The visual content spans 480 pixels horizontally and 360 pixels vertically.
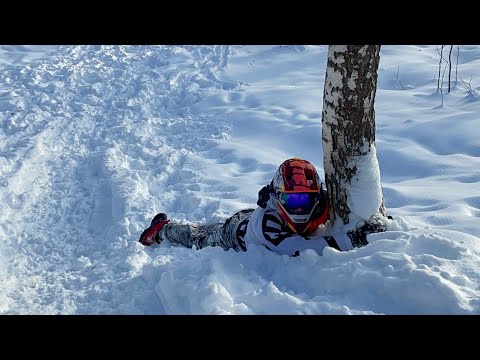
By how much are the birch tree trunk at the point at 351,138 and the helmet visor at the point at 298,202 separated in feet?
0.61

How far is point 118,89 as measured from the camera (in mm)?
8688

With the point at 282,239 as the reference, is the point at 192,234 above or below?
below

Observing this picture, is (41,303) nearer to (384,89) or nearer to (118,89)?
(118,89)

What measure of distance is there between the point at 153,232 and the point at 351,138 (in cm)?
215

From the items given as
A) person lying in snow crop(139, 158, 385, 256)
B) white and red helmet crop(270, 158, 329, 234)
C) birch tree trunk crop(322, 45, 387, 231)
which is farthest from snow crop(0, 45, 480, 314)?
white and red helmet crop(270, 158, 329, 234)

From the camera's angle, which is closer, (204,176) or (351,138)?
(351,138)

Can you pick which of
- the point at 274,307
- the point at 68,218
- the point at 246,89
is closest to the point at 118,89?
the point at 246,89

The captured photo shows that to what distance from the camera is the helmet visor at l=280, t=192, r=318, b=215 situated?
13.0ft

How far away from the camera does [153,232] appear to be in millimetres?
4922

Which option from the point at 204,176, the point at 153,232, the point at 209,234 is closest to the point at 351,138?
the point at 209,234

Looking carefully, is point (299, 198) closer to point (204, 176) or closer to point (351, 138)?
point (351, 138)

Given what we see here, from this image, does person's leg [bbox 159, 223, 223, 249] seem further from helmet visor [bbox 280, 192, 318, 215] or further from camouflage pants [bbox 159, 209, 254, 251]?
helmet visor [bbox 280, 192, 318, 215]

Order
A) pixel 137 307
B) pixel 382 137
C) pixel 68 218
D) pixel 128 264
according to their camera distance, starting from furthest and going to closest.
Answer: pixel 382 137 < pixel 68 218 < pixel 128 264 < pixel 137 307
